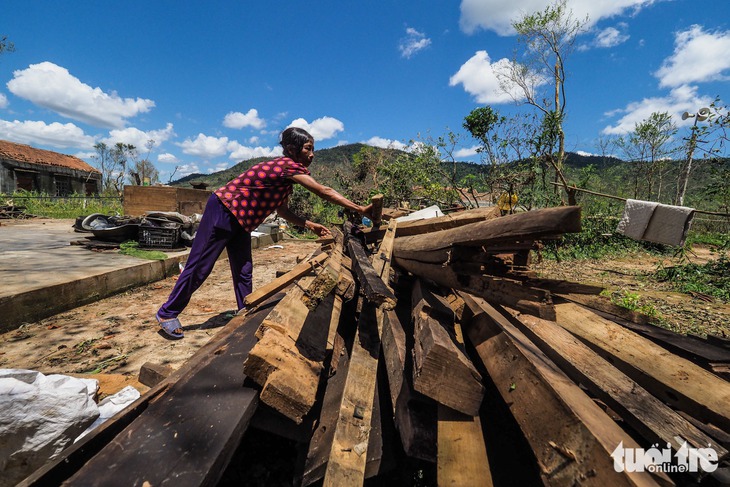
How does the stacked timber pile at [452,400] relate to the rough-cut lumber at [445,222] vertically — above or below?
below

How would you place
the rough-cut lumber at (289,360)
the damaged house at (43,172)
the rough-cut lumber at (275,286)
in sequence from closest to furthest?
the rough-cut lumber at (289,360)
the rough-cut lumber at (275,286)
the damaged house at (43,172)

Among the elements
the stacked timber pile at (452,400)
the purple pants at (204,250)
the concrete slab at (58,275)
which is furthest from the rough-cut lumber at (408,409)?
the concrete slab at (58,275)

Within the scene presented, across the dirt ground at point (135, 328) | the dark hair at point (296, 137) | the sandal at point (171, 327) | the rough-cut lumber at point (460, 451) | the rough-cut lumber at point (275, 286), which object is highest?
the dark hair at point (296, 137)

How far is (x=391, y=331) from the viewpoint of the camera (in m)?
1.58

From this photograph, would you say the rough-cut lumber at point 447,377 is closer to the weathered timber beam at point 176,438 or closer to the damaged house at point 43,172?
the weathered timber beam at point 176,438

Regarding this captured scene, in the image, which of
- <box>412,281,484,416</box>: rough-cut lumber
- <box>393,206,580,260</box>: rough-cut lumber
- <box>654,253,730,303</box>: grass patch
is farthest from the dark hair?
<box>654,253,730,303</box>: grass patch

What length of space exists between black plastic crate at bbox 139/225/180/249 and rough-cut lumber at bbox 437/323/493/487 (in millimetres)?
6482

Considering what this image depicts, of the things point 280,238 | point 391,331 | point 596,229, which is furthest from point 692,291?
point 280,238

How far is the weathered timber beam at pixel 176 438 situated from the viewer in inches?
33.4

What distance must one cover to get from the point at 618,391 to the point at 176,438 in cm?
162

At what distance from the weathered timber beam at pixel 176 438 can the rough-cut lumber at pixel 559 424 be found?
38.0 inches

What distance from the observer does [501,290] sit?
138 centimetres

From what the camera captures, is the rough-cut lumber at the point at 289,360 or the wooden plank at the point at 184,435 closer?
the wooden plank at the point at 184,435

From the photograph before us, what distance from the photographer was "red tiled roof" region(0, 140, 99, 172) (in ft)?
70.6
